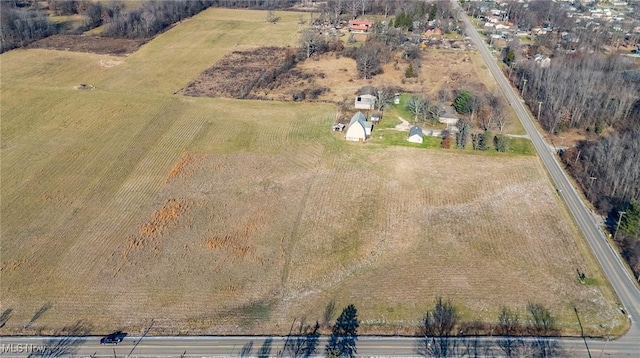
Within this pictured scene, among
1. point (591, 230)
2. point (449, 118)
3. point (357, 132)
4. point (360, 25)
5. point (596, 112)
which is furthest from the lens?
point (360, 25)

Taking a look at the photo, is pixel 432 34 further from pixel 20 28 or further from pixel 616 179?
pixel 20 28

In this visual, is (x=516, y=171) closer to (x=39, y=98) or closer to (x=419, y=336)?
(x=419, y=336)

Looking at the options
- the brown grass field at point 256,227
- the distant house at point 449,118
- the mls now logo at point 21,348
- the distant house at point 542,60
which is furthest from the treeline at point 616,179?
the mls now logo at point 21,348

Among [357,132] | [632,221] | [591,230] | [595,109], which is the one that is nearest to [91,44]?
[357,132]

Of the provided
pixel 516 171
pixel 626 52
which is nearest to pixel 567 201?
pixel 516 171

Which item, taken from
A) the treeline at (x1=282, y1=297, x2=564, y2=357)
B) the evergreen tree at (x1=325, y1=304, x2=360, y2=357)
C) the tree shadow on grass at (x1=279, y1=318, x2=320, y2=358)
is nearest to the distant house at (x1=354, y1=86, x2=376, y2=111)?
the treeline at (x1=282, y1=297, x2=564, y2=357)

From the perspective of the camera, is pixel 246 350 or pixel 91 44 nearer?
pixel 246 350
